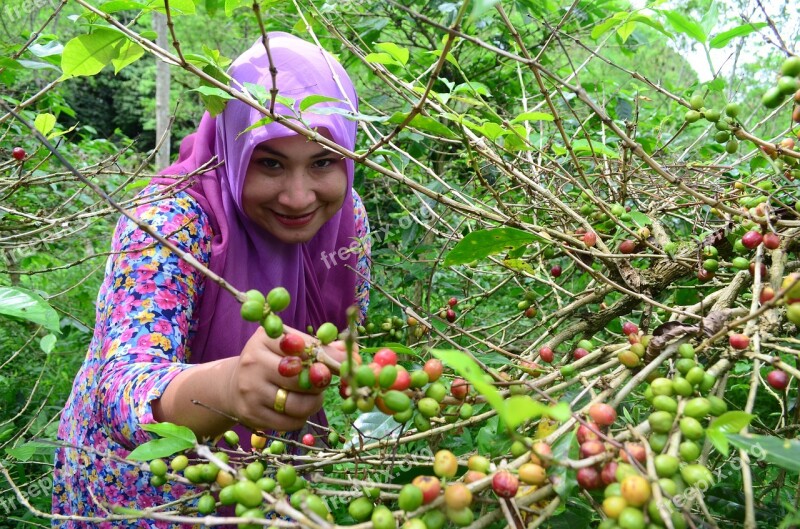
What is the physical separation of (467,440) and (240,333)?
0.69 meters

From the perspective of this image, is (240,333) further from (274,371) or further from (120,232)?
(274,371)

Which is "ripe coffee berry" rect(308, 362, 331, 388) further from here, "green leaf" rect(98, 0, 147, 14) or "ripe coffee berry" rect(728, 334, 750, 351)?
"green leaf" rect(98, 0, 147, 14)

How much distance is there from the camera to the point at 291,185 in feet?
4.84

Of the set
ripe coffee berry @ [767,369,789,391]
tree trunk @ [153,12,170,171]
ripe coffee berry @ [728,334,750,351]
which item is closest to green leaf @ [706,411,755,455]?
ripe coffee berry @ [728,334,750,351]

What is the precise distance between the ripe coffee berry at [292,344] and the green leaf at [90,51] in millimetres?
711

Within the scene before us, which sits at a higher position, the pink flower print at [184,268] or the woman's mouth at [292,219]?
the woman's mouth at [292,219]

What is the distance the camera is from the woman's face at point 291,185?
144cm

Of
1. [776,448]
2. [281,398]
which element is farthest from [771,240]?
[281,398]

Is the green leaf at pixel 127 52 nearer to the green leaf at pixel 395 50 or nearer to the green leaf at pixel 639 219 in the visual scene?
the green leaf at pixel 395 50

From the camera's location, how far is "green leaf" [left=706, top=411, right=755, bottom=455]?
0.62m

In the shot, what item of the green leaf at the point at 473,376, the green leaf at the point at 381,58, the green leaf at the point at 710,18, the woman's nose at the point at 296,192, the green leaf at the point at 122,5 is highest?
the green leaf at the point at 122,5

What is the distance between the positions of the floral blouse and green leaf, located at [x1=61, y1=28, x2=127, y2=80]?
0.36 m

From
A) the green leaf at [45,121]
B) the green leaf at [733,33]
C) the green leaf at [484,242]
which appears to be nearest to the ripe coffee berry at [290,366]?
the green leaf at [484,242]

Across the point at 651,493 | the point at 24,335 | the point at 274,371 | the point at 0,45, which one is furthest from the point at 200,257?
the point at 24,335
